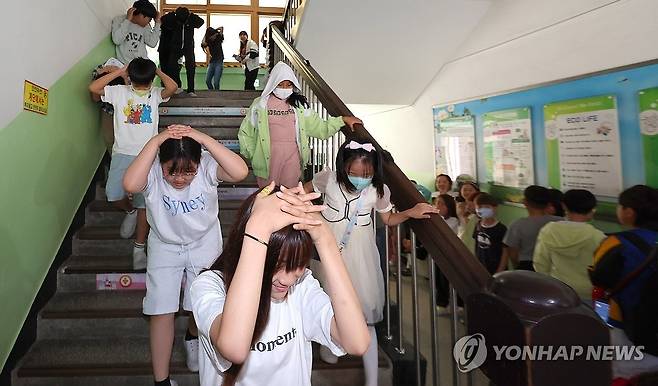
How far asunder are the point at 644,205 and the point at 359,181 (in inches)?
55.8

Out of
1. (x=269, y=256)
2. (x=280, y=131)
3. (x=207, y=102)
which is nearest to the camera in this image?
(x=269, y=256)

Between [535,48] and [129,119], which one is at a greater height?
[535,48]

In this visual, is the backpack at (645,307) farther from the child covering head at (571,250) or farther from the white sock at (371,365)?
Result: the white sock at (371,365)

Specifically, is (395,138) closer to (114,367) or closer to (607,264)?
(607,264)

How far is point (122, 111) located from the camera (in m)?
2.55

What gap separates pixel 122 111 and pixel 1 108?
71 cm

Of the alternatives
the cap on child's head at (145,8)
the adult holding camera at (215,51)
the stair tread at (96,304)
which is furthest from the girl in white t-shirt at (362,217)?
the adult holding camera at (215,51)

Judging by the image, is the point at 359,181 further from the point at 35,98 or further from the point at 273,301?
the point at 35,98

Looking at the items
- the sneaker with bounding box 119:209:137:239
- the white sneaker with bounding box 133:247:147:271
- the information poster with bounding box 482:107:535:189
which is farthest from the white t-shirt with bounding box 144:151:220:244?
the information poster with bounding box 482:107:535:189

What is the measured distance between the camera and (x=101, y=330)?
214cm

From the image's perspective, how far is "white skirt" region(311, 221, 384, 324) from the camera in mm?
1725

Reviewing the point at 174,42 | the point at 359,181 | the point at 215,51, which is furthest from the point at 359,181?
the point at 215,51

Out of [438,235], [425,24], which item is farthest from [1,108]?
[425,24]

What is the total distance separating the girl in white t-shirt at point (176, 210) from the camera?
1.55 m
